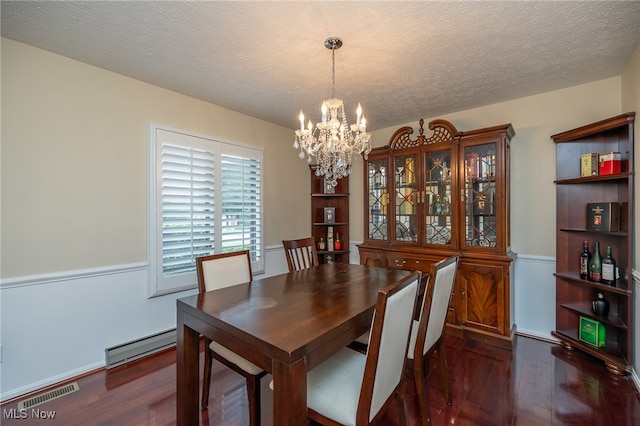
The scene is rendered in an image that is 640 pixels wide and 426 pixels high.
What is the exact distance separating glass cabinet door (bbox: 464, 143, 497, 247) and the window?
239 centimetres

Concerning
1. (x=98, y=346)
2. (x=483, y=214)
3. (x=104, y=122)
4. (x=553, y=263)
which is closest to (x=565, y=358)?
(x=553, y=263)

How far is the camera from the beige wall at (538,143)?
2.62 m

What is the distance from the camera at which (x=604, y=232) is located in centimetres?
231

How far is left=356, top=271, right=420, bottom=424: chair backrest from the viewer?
1.10 m

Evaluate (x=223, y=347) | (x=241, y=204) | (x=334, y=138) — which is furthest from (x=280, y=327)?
(x=241, y=204)

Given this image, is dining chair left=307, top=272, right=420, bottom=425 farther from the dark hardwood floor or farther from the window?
the window

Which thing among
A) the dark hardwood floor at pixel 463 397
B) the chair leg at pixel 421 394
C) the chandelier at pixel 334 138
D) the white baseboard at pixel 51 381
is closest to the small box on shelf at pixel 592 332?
the dark hardwood floor at pixel 463 397

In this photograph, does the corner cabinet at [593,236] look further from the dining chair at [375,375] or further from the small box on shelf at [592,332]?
the dining chair at [375,375]

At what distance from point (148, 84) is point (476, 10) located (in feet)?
8.74

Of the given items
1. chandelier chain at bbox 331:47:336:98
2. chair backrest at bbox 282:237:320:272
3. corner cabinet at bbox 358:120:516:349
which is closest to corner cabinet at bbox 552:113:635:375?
corner cabinet at bbox 358:120:516:349

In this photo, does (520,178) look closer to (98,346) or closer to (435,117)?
(435,117)

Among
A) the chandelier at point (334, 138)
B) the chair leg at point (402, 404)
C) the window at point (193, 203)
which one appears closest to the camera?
the chair leg at point (402, 404)

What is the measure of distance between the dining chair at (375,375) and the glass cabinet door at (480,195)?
187 centimetres

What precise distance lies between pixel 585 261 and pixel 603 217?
0.42 meters
